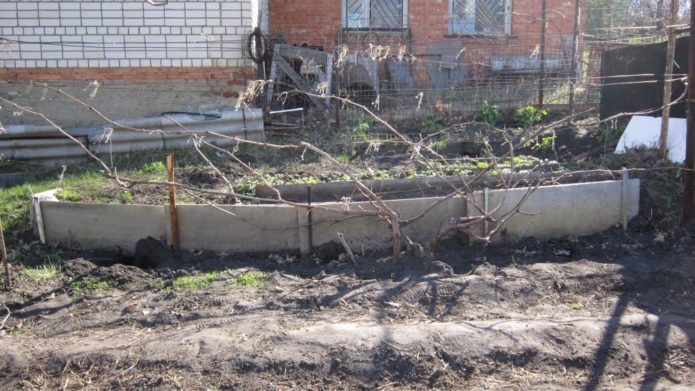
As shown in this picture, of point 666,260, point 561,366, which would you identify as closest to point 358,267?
point 561,366

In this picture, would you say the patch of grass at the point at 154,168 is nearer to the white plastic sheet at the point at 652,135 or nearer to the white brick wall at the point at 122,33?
the white brick wall at the point at 122,33

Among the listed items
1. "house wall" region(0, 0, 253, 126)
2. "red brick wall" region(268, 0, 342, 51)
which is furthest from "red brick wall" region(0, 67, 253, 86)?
"red brick wall" region(268, 0, 342, 51)

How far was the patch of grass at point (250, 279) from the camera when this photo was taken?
195 inches

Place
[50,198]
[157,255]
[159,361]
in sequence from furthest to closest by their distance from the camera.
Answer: [50,198] < [157,255] < [159,361]

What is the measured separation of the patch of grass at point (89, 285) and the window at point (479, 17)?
10.1 metres

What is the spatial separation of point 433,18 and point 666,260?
903 cm

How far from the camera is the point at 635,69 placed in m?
8.39

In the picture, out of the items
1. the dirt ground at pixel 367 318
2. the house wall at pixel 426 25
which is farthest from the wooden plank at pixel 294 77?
the dirt ground at pixel 367 318

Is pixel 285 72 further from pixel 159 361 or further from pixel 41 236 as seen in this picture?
pixel 159 361

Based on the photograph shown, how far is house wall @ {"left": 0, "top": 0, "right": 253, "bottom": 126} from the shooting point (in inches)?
354

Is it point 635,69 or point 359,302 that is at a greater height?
point 635,69

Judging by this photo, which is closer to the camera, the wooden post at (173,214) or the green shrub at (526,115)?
the wooden post at (173,214)

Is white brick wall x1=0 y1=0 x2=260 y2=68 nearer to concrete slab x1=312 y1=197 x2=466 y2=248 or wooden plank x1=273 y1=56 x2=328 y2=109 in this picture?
wooden plank x1=273 y1=56 x2=328 y2=109

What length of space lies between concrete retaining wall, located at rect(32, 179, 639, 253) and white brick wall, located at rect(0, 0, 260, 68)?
4004 millimetres
